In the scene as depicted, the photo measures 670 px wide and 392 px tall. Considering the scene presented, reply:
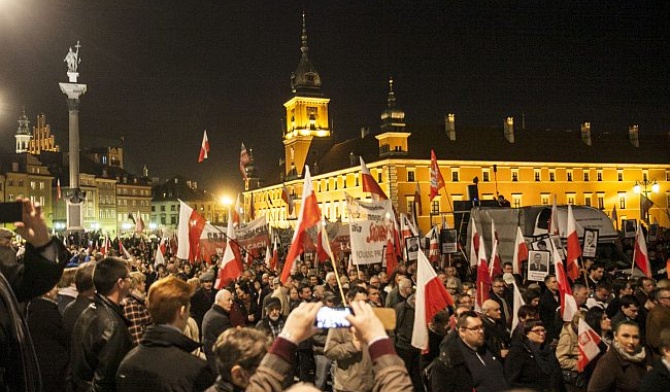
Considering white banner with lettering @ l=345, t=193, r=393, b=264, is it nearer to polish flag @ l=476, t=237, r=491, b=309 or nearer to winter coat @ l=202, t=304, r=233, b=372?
polish flag @ l=476, t=237, r=491, b=309

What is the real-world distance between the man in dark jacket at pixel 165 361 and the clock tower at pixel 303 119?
86252 millimetres

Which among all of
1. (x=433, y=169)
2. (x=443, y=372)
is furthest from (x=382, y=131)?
(x=443, y=372)

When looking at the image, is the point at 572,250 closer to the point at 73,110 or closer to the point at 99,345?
the point at 99,345

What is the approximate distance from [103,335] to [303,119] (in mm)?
92687

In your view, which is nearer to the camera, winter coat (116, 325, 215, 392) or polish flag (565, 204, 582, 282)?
winter coat (116, 325, 215, 392)

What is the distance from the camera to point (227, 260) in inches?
492

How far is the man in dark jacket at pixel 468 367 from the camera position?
5.82 metres

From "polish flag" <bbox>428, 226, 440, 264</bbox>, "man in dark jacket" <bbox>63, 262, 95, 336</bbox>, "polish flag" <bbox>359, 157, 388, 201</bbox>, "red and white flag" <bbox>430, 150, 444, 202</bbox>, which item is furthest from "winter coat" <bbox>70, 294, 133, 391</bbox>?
"red and white flag" <bbox>430, 150, 444, 202</bbox>

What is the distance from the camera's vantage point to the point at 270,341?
10.7 feet

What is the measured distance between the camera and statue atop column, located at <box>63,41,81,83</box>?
47906mm

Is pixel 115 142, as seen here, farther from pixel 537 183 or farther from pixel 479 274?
pixel 479 274

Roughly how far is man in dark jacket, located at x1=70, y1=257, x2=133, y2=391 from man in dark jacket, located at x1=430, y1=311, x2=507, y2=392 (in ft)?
9.88

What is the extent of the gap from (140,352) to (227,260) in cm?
899

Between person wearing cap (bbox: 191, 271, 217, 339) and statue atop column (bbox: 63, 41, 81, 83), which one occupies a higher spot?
statue atop column (bbox: 63, 41, 81, 83)
